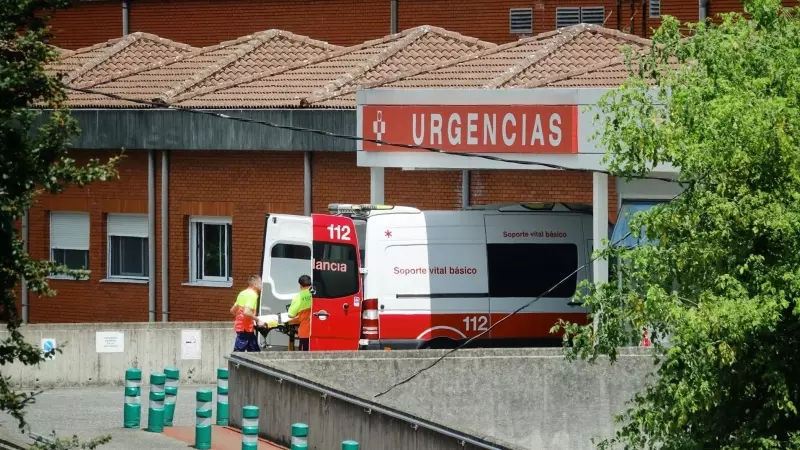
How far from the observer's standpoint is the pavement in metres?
19.3

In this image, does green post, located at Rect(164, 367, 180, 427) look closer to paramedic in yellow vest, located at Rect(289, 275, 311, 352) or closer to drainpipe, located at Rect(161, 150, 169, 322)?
paramedic in yellow vest, located at Rect(289, 275, 311, 352)

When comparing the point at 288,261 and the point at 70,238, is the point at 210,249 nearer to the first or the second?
the point at 70,238

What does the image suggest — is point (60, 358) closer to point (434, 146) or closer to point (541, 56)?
point (434, 146)

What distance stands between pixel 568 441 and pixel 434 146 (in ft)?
20.5

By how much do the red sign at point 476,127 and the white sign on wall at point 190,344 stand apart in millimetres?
4229

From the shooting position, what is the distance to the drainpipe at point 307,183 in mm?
32125

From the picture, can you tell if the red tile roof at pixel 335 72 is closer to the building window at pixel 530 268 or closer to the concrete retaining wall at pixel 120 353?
the concrete retaining wall at pixel 120 353

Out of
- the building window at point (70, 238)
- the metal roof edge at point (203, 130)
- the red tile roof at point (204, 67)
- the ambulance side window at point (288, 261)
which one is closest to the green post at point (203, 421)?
the ambulance side window at point (288, 261)

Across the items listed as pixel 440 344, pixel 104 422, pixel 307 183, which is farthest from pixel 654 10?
pixel 104 422

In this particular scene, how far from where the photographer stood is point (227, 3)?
125ft

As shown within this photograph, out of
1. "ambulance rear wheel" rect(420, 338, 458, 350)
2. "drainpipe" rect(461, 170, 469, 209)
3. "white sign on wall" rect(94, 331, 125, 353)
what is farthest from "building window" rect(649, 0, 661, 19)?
"white sign on wall" rect(94, 331, 125, 353)

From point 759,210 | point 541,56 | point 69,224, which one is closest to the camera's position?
point 759,210

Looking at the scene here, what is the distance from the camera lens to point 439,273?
24312 mm

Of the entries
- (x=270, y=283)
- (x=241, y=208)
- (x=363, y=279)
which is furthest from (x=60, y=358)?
(x=241, y=208)
